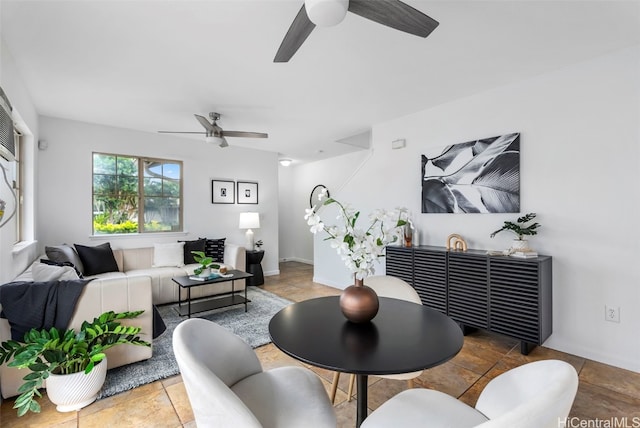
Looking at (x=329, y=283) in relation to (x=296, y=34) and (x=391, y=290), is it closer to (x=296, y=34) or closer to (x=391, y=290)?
(x=391, y=290)

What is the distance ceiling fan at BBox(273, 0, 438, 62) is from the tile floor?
2.19 metres

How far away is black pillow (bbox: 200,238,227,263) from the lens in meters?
4.76

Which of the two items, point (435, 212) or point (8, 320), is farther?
point (435, 212)

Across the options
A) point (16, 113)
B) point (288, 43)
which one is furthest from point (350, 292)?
point (16, 113)

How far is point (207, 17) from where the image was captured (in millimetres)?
1961

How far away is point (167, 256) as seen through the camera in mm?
4289

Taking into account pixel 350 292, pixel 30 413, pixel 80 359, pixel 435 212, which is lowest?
pixel 30 413

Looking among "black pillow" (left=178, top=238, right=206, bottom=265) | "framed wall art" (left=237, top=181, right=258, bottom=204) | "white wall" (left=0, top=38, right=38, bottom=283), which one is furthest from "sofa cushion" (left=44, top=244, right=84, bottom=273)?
"framed wall art" (left=237, top=181, right=258, bottom=204)

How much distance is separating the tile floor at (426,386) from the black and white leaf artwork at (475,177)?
4.52 feet

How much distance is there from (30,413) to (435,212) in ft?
12.4

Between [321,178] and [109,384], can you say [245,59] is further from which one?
[321,178]

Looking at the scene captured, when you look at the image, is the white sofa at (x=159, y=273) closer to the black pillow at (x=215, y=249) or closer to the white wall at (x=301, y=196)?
the black pillow at (x=215, y=249)

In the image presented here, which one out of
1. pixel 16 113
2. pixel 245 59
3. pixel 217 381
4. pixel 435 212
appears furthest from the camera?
pixel 435 212

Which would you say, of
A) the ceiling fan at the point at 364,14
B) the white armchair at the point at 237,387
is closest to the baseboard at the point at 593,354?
the white armchair at the point at 237,387
